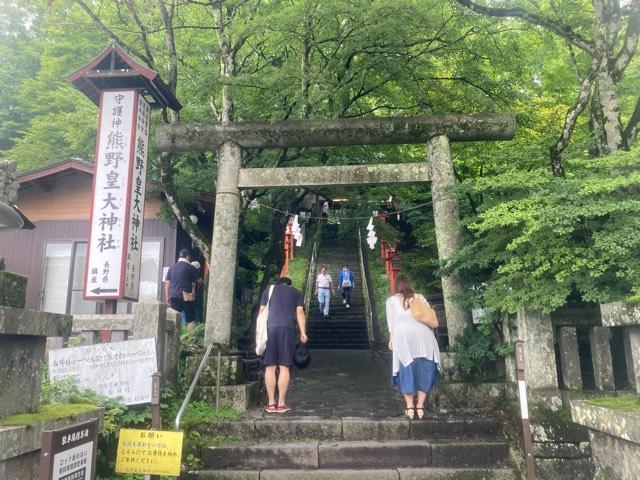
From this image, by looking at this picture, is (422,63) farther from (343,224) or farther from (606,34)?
(343,224)

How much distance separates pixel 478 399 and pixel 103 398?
4.60 meters

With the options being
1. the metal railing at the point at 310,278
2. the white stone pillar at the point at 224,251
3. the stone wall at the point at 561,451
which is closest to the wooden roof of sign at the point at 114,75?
the white stone pillar at the point at 224,251

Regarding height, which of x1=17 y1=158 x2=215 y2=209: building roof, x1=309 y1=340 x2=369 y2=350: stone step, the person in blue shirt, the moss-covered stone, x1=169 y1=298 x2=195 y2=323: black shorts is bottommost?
x1=309 y1=340 x2=369 y2=350: stone step

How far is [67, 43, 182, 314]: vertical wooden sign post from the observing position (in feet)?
22.9

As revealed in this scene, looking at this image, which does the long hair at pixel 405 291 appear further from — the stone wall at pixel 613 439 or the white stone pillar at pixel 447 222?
the stone wall at pixel 613 439

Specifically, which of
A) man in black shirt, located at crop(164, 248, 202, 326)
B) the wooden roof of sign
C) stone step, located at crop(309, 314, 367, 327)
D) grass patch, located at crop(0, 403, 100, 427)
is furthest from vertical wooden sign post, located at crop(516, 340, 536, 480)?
stone step, located at crop(309, 314, 367, 327)

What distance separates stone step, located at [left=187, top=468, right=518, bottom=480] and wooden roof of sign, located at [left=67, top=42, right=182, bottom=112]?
594 centimetres

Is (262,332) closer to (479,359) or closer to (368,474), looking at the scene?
(368,474)

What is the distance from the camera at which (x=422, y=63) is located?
9.70 m

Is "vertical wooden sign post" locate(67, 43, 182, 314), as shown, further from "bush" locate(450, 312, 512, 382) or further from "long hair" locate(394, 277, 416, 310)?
"bush" locate(450, 312, 512, 382)

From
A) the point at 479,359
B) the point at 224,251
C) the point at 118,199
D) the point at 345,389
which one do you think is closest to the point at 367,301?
Result: the point at 345,389

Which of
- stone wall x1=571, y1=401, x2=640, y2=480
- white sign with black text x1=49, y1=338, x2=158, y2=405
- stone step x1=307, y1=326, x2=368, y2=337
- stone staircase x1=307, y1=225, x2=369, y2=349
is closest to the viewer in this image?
stone wall x1=571, y1=401, x2=640, y2=480

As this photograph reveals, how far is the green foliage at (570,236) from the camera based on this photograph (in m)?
4.66

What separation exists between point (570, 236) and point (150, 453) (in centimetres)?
472
